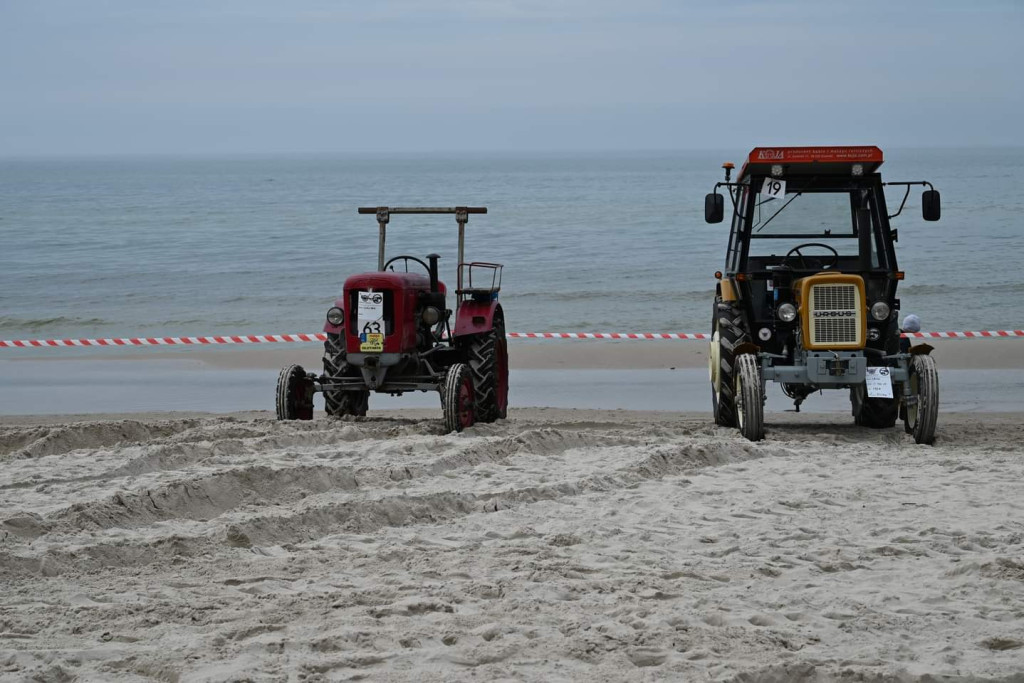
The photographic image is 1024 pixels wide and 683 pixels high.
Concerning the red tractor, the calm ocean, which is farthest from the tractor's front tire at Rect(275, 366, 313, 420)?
the calm ocean

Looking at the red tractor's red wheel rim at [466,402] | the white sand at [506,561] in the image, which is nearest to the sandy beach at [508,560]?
the white sand at [506,561]

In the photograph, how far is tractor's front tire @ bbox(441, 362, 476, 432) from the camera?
945cm

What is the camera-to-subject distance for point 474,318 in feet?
33.9

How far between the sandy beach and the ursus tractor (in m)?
0.59

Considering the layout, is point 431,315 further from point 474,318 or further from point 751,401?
point 751,401

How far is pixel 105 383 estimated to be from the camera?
14484 mm

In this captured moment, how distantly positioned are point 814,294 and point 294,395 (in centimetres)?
408

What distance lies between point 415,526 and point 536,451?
2262mm

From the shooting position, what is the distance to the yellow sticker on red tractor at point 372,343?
32.5 feet

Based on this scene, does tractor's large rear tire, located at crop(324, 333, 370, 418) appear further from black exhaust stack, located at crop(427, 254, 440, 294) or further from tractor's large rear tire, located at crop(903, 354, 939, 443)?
tractor's large rear tire, located at crop(903, 354, 939, 443)

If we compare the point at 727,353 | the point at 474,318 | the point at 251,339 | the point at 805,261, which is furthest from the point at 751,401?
the point at 251,339

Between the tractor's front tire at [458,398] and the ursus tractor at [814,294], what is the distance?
2.02 metres

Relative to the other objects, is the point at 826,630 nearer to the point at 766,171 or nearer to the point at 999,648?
the point at 999,648

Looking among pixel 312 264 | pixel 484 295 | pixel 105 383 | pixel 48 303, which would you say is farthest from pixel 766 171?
pixel 312 264
